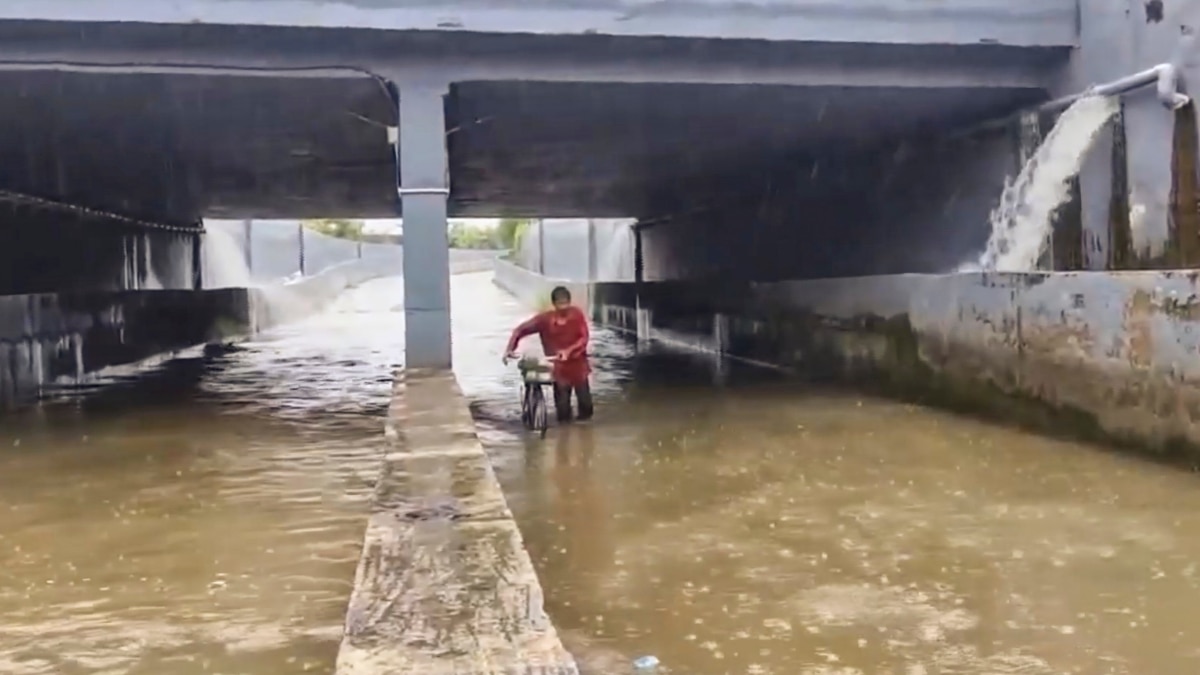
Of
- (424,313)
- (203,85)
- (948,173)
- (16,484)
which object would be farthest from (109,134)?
(948,173)

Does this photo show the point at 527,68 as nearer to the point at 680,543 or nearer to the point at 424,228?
the point at 424,228

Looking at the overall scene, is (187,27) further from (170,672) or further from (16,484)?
(170,672)

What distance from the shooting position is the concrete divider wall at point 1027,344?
835cm

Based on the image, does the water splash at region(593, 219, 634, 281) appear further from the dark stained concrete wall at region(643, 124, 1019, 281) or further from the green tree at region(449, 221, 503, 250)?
the green tree at region(449, 221, 503, 250)

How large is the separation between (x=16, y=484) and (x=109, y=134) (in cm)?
911

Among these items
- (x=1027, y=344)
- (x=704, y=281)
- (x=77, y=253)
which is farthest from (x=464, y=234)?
(x=1027, y=344)

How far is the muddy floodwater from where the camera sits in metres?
4.69

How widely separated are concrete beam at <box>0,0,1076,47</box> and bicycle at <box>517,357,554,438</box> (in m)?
3.35

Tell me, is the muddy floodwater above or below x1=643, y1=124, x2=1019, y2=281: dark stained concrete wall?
below

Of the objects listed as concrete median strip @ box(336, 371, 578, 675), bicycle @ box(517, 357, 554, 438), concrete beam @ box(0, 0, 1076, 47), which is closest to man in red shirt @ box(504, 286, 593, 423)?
bicycle @ box(517, 357, 554, 438)

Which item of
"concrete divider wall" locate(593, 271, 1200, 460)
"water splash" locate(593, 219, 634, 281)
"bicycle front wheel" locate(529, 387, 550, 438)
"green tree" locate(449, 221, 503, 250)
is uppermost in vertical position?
"green tree" locate(449, 221, 503, 250)

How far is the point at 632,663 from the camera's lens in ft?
14.7

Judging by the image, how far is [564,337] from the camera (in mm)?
11031

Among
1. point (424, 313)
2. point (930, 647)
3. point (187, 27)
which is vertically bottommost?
point (930, 647)
